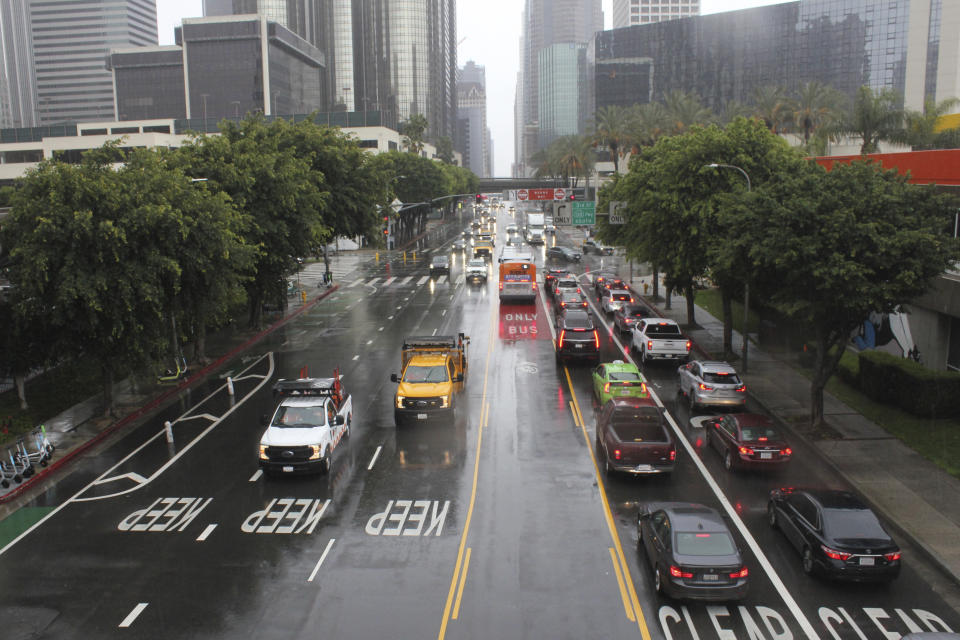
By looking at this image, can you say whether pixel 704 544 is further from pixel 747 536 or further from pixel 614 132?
pixel 614 132

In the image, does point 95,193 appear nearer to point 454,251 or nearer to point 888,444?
point 888,444

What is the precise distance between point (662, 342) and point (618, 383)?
7890 mm

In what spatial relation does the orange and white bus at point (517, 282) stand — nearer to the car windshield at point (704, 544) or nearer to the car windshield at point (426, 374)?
the car windshield at point (426, 374)

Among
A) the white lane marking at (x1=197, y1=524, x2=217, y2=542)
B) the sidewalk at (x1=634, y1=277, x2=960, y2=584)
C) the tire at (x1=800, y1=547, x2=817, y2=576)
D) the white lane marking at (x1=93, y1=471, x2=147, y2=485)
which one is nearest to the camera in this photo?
the tire at (x1=800, y1=547, x2=817, y2=576)

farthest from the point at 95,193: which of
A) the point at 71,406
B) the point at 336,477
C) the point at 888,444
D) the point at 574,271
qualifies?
the point at 574,271

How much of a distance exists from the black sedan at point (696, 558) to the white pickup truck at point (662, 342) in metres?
18.7

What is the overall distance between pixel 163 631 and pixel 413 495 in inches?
283

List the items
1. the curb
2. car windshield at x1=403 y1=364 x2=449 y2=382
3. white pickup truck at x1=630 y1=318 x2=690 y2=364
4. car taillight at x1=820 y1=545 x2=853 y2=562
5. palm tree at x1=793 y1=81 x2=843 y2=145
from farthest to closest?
1. palm tree at x1=793 y1=81 x2=843 y2=145
2. white pickup truck at x1=630 y1=318 x2=690 y2=364
3. car windshield at x1=403 y1=364 x2=449 y2=382
4. the curb
5. car taillight at x1=820 y1=545 x2=853 y2=562

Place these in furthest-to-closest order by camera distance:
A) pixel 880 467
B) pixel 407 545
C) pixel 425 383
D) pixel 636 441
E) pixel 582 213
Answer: pixel 582 213 < pixel 425 383 < pixel 880 467 < pixel 636 441 < pixel 407 545

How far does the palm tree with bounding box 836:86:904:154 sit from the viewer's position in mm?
56469

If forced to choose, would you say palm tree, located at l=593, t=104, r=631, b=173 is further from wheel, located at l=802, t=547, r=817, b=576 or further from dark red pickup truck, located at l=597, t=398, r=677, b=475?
wheel, located at l=802, t=547, r=817, b=576

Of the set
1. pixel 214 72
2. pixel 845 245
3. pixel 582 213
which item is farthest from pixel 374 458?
pixel 214 72

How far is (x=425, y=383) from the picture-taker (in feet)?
82.1

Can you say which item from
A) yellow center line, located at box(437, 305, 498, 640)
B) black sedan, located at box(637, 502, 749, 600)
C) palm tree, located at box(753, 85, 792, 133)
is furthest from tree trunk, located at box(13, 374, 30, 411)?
palm tree, located at box(753, 85, 792, 133)
